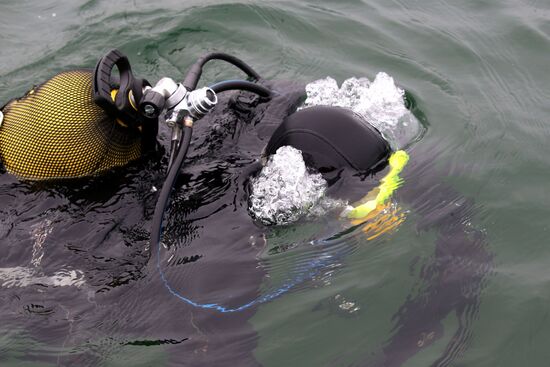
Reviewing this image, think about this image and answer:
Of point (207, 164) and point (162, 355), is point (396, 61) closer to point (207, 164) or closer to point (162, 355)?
point (207, 164)

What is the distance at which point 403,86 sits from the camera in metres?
4.95

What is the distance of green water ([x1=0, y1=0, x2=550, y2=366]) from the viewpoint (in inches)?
117

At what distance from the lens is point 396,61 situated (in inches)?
211

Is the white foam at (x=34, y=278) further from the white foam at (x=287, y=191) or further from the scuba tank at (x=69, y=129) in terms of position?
the white foam at (x=287, y=191)

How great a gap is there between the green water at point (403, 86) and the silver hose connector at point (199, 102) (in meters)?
1.06

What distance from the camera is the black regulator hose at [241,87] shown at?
3006mm

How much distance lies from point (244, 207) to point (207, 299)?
510 millimetres

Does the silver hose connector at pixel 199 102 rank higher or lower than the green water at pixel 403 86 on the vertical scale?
higher

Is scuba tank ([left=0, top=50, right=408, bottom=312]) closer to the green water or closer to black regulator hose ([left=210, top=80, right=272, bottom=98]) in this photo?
black regulator hose ([left=210, top=80, right=272, bottom=98])

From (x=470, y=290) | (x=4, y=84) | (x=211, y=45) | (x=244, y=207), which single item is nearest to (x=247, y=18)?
(x=211, y=45)

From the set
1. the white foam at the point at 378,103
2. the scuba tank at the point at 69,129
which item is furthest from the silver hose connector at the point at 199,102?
the white foam at the point at 378,103

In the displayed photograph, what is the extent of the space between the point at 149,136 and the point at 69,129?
1.34ft

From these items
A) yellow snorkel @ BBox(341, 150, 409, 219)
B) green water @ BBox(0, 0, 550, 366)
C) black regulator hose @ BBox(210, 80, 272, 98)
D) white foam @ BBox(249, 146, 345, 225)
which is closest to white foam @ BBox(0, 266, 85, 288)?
green water @ BBox(0, 0, 550, 366)

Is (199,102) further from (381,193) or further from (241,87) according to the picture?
(381,193)
